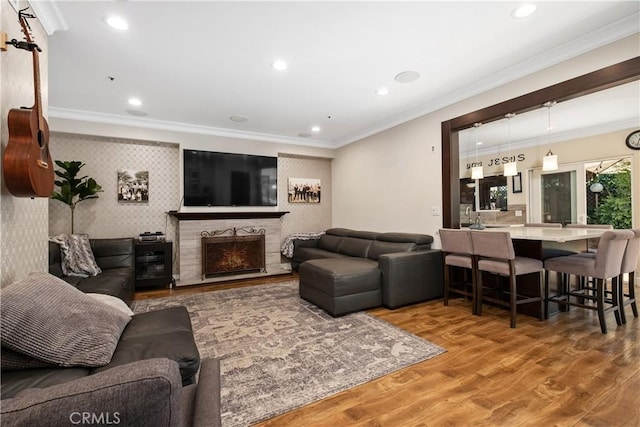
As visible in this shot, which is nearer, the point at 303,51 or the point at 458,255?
the point at 303,51

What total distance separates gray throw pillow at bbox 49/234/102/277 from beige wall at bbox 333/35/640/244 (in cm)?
423

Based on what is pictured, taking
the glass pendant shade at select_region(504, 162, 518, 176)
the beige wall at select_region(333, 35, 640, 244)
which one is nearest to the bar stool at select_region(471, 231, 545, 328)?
the beige wall at select_region(333, 35, 640, 244)

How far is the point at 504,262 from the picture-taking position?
9.53 ft

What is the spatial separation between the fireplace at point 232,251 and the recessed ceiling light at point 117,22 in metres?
3.20

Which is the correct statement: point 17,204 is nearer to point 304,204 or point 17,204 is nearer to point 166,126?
point 166,126

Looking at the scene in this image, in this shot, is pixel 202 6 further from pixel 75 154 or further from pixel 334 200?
pixel 334 200

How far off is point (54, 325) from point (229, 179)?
162 inches

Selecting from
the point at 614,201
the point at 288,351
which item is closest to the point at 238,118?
the point at 288,351

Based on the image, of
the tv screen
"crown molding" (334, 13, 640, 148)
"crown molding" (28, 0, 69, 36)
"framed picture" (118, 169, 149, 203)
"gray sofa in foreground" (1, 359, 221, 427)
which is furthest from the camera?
the tv screen

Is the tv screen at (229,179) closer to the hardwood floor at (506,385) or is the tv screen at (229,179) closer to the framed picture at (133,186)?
the framed picture at (133,186)

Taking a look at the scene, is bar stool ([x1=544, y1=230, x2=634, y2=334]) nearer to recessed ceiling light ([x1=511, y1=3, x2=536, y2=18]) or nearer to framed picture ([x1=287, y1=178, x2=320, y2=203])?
recessed ceiling light ([x1=511, y1=3, x2=536, y2=18])

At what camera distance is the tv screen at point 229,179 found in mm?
4875

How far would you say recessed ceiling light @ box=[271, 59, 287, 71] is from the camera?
2881mm

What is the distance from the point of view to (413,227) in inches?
172
